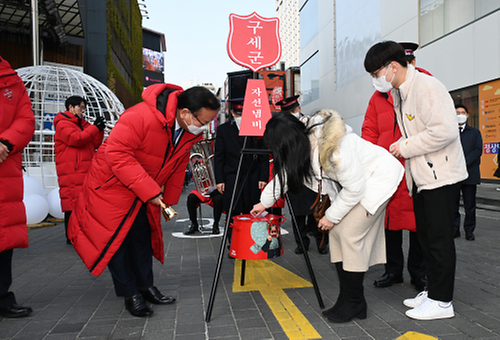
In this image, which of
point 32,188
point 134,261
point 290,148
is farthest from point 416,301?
point 32,188

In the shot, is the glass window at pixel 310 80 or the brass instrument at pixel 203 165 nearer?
the brass instrument at pixel 203 165

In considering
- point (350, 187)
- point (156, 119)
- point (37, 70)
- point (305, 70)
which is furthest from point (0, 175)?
point (305, 70)

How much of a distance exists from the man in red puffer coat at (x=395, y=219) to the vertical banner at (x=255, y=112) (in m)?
1.17

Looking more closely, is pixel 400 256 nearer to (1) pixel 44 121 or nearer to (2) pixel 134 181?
(2) pixel 134 181

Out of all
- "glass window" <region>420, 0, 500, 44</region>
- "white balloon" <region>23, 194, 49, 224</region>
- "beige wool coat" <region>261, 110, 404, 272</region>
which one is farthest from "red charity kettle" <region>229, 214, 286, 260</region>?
"glass window" <region>420, 0, 500, 44</region>

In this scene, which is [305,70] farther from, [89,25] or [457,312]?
[457,312]

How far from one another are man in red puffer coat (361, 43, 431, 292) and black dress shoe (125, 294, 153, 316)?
6.70 ft

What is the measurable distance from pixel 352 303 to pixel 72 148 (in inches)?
181

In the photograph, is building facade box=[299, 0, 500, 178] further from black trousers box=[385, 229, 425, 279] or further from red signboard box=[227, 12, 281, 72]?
black trousers box=[385, 229, 425, 279]

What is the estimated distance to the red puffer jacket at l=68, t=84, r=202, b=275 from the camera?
2.71 metres

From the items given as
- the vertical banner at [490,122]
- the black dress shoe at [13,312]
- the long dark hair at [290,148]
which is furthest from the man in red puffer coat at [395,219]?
the vertical banner at [490,122]

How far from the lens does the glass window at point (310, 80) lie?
26469 mm

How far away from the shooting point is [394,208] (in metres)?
3.52

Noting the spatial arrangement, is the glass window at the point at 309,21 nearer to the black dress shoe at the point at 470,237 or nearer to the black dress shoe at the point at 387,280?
the black dress shoe at the point at 470,237
